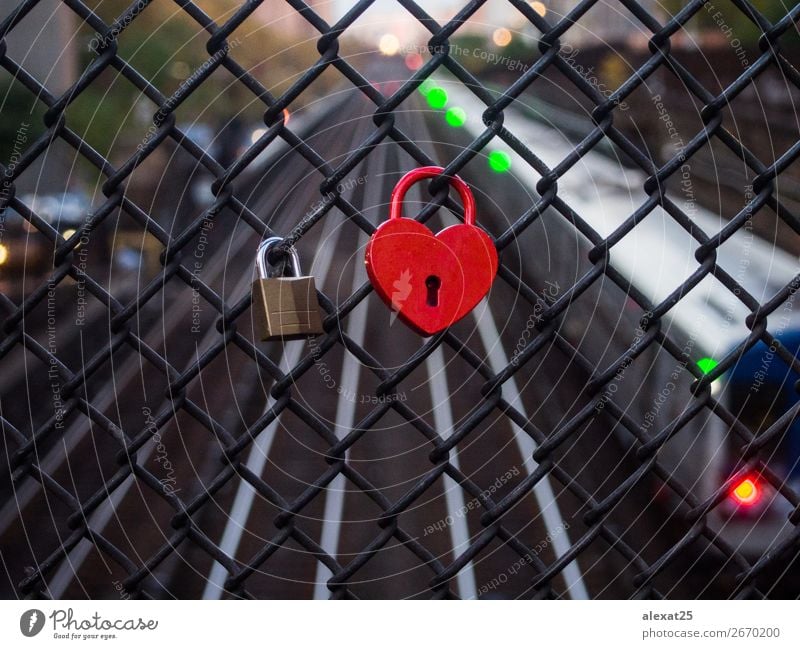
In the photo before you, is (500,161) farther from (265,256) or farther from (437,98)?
(265,256)

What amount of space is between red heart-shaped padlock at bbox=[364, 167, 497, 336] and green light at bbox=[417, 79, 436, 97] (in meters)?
0.14

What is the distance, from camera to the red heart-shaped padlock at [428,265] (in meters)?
1.49

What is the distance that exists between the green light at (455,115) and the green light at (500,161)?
10cm

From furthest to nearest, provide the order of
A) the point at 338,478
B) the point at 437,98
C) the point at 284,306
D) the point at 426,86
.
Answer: the point at 338,478 → the point at 437,98 → the point at 426,86 → the point at 284,306

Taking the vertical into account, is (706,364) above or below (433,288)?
above

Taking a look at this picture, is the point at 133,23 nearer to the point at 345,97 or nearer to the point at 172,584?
the point at 345,97

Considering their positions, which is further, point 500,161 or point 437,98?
point 500,161

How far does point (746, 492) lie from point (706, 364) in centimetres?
29

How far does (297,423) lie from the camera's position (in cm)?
888

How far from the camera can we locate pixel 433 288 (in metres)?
1.52

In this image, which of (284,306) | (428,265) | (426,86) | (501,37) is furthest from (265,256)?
(501,37)

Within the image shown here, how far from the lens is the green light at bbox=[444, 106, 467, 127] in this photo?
175 centimetres

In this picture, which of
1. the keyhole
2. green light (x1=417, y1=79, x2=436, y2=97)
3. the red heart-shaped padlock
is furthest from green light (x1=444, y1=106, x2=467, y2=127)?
the keyhole
